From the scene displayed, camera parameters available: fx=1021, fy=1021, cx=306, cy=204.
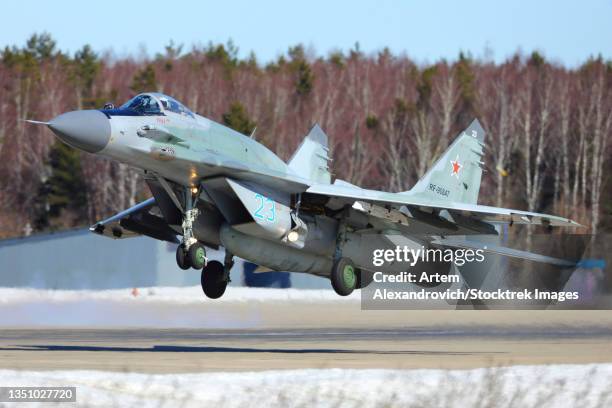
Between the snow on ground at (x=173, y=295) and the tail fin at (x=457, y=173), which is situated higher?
the tail fin at (x=457, y=173)

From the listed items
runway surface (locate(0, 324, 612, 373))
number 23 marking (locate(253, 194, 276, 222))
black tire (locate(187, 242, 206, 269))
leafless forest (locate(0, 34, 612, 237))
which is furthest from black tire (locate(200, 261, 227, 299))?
leafless forest (locate(0, 34, 612, 237))

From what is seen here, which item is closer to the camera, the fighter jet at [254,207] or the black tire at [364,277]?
the fighter jet at [254,207]

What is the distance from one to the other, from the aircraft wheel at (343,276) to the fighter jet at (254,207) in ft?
0.08

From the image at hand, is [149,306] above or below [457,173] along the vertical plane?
below

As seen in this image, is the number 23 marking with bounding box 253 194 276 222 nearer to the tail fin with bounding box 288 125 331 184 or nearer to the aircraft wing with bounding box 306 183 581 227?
the aircraft wing with bounding box 306 183 581 227

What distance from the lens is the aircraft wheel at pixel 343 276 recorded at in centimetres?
1798

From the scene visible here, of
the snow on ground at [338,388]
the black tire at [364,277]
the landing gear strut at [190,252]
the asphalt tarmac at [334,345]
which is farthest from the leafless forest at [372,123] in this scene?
the snow on ground at [338,388]

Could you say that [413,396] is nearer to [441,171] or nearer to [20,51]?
[441,171]

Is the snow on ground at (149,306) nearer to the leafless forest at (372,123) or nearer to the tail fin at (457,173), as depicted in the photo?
the tail fin at (457,173)

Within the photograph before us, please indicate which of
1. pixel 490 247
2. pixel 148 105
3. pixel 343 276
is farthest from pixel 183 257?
pixel 490 247

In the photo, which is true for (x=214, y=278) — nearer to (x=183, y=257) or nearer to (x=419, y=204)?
(x=183, y=257)

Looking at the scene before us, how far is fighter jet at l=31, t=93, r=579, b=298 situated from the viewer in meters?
16.3

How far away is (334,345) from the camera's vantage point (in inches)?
717

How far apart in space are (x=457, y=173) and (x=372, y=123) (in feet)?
127
